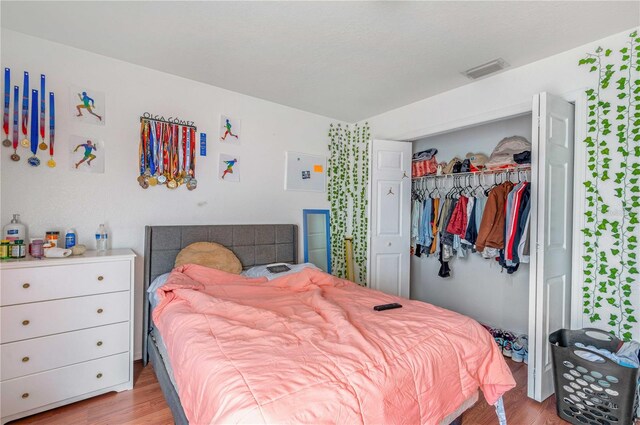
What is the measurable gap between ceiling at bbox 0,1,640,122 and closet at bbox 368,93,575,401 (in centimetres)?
50

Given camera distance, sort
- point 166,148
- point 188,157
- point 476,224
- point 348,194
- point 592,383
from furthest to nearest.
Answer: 1. point 348,194
2. point 476,224
3. point 188,157
4. point 166,148
5. point 592,383

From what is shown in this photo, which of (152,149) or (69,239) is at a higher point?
(152,149)

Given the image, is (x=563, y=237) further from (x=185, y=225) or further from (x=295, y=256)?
(x=185, y=225)

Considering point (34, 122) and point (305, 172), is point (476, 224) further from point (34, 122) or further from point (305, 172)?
point (34, 122)

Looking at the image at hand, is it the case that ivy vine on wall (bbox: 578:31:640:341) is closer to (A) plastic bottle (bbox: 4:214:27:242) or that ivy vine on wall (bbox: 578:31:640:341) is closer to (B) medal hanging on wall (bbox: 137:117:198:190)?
(B) medal hanging on wall (bbox: 137:117:198:190)

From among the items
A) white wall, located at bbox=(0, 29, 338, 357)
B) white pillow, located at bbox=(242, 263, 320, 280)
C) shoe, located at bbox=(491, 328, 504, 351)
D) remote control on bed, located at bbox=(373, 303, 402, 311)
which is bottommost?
shoe, located at bbox=(491, 328, 504, 351)

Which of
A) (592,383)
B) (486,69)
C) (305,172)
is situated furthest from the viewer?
(305,172)

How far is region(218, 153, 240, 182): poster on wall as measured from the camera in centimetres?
303

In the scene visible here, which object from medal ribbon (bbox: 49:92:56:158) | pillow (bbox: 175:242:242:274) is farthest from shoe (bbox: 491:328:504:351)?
medal ribbon (bbox: 49:92:56:158)

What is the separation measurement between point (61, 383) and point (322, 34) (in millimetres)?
2888

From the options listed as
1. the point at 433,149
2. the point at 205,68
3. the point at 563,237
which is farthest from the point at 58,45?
the point at 563,237

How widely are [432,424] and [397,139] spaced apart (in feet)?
9.70

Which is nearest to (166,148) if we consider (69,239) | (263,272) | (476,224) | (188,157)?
(188,157)

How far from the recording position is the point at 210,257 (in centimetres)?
262
